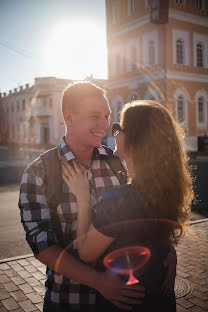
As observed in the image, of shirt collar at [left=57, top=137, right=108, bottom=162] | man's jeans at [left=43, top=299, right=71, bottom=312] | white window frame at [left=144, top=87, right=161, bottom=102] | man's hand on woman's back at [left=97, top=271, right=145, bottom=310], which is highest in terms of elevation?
white window frame at [left=144, top=87, right=161, bottom=102]

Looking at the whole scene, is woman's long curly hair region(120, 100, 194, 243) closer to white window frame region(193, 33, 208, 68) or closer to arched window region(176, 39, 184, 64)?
arched window region(176, 39, 184, 64)

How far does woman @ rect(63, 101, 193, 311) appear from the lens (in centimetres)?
158

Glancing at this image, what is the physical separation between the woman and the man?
0.11 meters

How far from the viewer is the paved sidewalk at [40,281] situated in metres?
3.88

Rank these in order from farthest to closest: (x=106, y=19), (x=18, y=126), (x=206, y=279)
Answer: (x=18, y=126) < (x=106, y=19) < (x=206, y=279)

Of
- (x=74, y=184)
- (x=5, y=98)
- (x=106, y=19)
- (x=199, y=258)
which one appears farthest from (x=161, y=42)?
(x=5, y=98)

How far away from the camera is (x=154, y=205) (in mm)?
1609

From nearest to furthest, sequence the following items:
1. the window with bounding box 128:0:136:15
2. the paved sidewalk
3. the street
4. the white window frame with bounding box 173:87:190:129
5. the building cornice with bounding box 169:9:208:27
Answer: the paved sidewalk
the street
the building cornice with bounding box 169:9:208:27
the white window frame with bounding box 173:87:190:129
the window with bounding box 128:0:136:15

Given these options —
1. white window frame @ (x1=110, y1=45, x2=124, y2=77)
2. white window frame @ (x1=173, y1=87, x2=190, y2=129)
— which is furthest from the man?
white window frame @ (x1=110, y1=45, x2=124, y2=77)

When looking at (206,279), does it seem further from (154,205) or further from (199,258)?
(154,205)

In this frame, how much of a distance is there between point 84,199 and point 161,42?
26.4 meters

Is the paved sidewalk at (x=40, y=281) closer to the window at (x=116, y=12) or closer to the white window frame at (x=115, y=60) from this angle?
the white window frame at (x=115, y=60)

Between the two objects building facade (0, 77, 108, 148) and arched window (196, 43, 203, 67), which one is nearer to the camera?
arched window (196, 43, 203, 67)

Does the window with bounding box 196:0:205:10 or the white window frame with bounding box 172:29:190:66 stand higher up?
the window with bounding box 196:0:205:10
